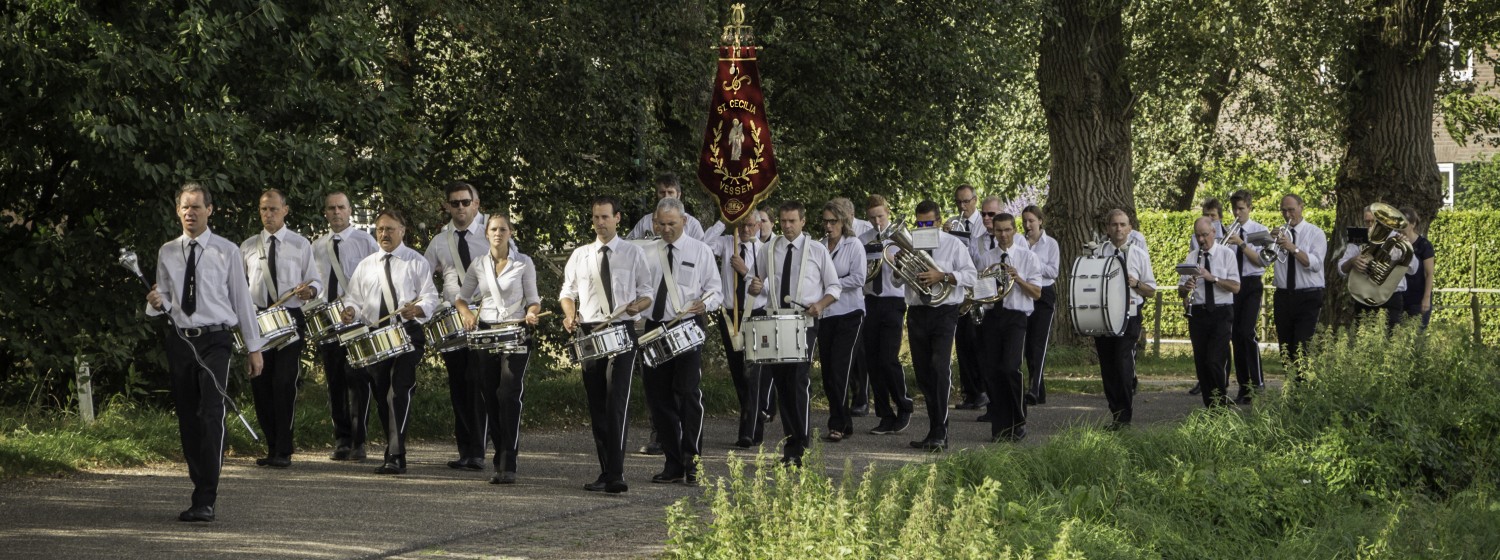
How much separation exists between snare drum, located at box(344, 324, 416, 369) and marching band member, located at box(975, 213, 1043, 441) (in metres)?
4.46

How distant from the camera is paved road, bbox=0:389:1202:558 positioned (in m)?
8.69

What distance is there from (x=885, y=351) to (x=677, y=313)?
375cm

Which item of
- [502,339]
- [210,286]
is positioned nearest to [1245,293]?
[502,339]

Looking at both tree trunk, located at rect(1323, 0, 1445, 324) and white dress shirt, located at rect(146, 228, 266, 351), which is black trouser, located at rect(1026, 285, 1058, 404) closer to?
tree trunk, located at rect(1323, 0, 1445, 324)

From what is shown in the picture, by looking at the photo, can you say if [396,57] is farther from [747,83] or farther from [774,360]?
[774,360]

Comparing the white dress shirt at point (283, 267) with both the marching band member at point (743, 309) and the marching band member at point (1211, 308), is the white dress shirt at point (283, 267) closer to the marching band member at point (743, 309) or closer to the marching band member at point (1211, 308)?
the marching band member at point (743, 309)

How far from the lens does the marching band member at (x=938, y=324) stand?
1305 centimetres

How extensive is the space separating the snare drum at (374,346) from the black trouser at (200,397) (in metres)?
1.69

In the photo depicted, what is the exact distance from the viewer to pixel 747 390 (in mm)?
13172

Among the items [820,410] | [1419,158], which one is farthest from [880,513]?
[1419,158]

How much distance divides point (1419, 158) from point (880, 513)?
1595cm

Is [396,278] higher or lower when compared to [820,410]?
higher

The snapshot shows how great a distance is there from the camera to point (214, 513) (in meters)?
9.57

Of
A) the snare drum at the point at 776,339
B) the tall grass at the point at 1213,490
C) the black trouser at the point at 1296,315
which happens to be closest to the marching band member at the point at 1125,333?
the tall grass at the point at 1213,490
